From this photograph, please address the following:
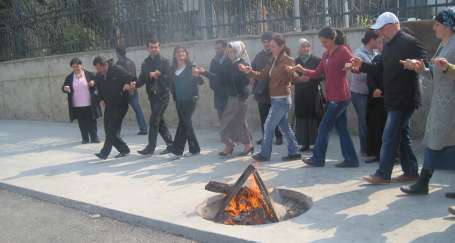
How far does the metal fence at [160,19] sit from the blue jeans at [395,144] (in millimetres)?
3099

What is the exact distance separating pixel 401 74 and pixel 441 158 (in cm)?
104

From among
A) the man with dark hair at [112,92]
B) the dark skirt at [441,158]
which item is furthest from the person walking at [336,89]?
the man with dark hair at [112,92]

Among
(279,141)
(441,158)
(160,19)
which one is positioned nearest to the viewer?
(441,158)

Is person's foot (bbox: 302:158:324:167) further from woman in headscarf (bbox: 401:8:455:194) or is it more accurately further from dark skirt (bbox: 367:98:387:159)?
woman in headscarf (bbox: 401:8:455:194)

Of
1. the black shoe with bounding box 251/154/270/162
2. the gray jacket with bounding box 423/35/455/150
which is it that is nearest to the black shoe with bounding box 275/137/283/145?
the black shoe with bounding box 251/154/270/162

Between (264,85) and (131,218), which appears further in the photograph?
(264,85)

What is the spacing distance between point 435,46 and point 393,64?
2655 mm

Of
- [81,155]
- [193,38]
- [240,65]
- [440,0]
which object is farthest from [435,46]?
[81,155]

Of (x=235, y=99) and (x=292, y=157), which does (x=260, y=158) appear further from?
(x=235, y=99)

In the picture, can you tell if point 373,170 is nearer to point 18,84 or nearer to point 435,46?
point 435,46

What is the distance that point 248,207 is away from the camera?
5.48 m

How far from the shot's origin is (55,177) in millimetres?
7816

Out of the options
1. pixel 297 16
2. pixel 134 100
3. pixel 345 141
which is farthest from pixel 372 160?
pixel 134 100

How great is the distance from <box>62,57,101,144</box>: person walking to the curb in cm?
318
